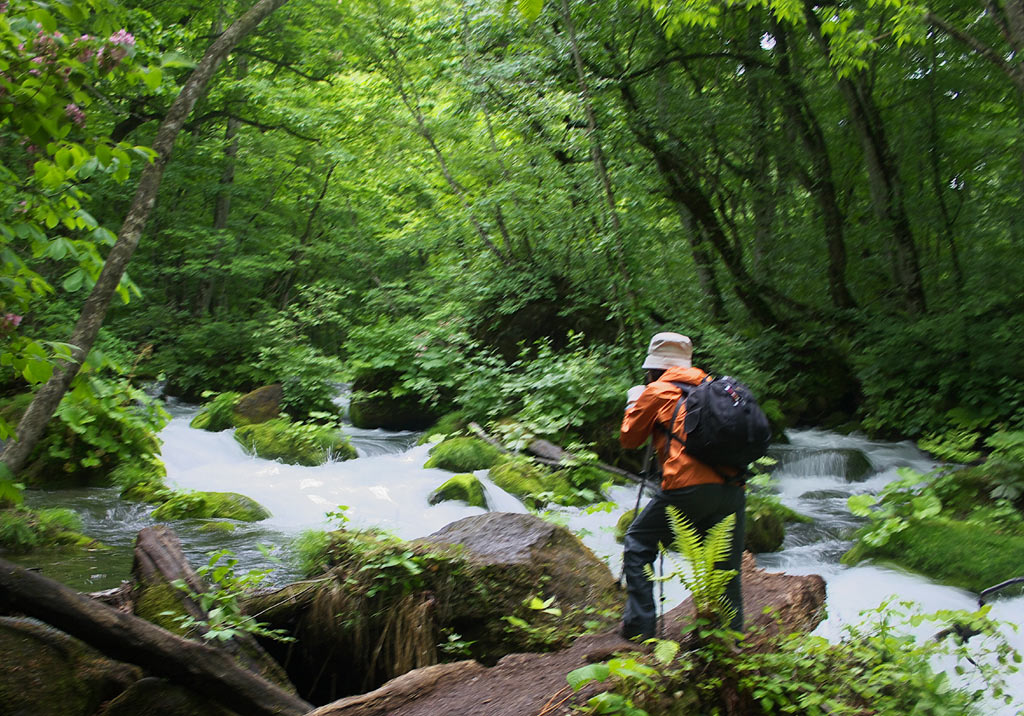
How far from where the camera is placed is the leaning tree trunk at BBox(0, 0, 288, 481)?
195 inches

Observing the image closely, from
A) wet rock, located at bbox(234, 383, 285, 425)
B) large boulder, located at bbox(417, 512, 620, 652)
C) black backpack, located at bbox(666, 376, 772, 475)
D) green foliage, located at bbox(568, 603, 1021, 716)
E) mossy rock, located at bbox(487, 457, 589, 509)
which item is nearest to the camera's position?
green foliage, located at bbox(568, 603, 1021, 716)

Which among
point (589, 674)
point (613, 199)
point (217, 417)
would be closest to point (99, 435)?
point (217, 417)

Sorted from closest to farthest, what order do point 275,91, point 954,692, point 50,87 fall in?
point 50,87
point 954,692
point 275,91

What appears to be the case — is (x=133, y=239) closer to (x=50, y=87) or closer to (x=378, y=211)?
(x=50, y=87)

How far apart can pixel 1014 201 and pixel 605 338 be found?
8.17 metres

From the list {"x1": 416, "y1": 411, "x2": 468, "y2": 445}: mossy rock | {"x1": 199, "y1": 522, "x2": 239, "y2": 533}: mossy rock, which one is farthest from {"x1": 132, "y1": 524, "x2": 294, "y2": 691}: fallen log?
{"x1": 416, "y1": 411, "x2": 468, "y2": 445}: mossy rock

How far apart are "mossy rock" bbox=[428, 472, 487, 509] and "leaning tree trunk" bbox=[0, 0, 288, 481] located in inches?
167

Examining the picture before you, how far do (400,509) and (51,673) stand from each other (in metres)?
5.04

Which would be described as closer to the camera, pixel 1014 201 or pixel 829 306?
pixel 1014 201

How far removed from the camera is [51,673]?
334cm

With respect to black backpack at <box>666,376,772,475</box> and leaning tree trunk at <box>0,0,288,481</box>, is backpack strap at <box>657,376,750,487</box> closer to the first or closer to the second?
black backpack at <box>666,376,772,475</box>

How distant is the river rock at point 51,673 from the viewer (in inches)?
127

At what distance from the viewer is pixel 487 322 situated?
1391 cm

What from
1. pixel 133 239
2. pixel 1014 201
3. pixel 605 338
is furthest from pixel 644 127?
pixel 133 239
